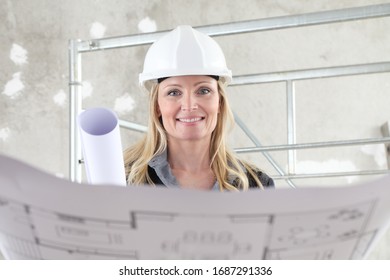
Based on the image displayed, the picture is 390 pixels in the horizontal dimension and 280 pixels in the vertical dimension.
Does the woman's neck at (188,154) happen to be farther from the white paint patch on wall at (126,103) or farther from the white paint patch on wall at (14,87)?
the white paint patch on wall at (14,87)

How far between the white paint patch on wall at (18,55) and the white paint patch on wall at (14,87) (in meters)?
0.09

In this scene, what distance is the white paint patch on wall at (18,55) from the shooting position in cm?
396

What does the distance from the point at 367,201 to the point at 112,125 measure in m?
0.20

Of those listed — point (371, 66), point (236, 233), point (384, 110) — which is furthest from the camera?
point (384, 110)

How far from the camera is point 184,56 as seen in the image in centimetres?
94

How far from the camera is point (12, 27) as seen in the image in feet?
13.2

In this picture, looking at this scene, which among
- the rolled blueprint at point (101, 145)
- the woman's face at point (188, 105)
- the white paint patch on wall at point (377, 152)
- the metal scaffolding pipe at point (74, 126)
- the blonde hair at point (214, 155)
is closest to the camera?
the rolled blueprint at point (101, 145)

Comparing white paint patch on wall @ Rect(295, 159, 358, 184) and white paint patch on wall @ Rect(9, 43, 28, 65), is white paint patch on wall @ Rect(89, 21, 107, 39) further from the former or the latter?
white paint patch on wall @ Rect(295, 159, 358, 184)

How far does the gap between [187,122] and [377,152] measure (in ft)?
9.60

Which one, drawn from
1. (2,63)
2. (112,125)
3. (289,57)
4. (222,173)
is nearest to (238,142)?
(289,57)

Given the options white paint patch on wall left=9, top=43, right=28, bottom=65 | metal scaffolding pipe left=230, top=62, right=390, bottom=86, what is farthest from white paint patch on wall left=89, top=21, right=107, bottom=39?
metal scaffolding pipe left=230, top=62, right=390, bottom=86

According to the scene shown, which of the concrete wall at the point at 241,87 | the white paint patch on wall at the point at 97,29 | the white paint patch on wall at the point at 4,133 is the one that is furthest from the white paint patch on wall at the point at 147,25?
the white paint patch on wall at the point at 4,133

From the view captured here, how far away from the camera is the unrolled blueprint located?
0.22m
